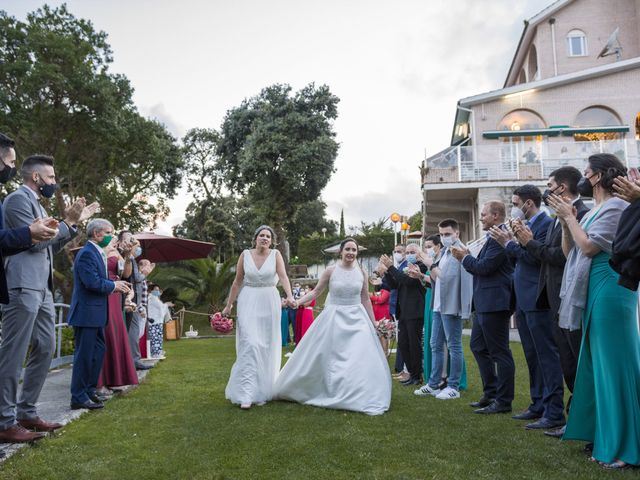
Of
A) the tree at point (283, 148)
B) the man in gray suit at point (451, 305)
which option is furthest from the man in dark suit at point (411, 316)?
the tree at point (283, 148)

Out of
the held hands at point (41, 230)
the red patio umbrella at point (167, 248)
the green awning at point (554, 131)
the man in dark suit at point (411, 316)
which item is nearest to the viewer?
the held hands at point (41, 230)

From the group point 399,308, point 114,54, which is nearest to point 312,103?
point 114,54

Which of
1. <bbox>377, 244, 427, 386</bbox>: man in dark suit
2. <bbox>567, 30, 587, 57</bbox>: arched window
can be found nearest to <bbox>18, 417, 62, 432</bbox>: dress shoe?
<bbox>377, 244, 427, 386</bbox>: man in dark suit

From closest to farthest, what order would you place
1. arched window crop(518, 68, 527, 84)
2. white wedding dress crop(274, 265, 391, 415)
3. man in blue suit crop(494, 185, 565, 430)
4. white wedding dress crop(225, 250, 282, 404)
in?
man in blue suit crop(494, 185, 565, 430) → white wedding dress crop(274, 265, 391, 415) → white wedding dress crop(225, 250, 282, 404) → arched window crop(518, 68, 527, 84)

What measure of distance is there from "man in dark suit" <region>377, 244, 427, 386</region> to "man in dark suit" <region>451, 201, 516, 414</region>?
7.30 feet

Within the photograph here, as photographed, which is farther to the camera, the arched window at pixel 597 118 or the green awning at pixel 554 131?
the arched window at pixel 597 118

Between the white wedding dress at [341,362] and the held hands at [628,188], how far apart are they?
145 inches

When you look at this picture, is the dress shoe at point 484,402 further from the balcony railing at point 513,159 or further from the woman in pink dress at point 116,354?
the balcony railing at point 513,159

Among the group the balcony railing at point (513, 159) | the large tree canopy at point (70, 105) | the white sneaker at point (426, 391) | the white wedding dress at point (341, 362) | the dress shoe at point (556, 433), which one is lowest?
the white sneaker at point (426, 391)

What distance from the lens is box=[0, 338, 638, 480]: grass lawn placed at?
3951 mm

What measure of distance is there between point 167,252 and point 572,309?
13.2 metres

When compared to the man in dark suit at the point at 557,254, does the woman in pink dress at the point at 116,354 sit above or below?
below

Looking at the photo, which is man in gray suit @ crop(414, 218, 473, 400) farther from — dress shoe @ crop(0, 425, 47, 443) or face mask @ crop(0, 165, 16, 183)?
face mask @ crop(0, 165, 16, 183)

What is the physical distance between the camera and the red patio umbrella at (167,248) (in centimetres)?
1490
